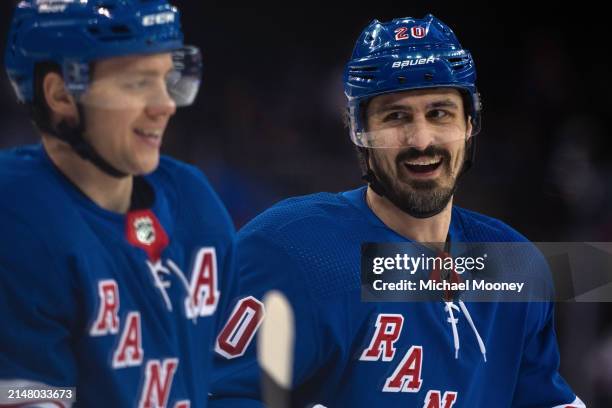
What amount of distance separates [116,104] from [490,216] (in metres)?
0.99

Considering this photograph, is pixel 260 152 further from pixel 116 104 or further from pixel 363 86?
pixel 116 104

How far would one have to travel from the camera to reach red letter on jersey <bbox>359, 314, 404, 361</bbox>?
2.31 meters

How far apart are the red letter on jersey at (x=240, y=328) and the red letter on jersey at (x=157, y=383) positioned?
5.4 inches

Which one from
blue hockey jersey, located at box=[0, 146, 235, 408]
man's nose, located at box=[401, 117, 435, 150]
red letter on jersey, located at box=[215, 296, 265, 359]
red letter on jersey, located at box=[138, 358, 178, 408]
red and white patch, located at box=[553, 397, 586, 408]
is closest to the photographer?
blue hockey jersey, located at box=[0, 146, 235, 408]

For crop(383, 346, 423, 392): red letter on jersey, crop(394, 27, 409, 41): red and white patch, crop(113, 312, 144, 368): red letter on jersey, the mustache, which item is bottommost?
crop(383, 346, 423, 392): red letter on jersey

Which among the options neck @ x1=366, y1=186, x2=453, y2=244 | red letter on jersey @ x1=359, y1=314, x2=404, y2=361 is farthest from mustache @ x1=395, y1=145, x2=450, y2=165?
red letter on jersey @ x1=359, y1=314, x2=404, y2=361

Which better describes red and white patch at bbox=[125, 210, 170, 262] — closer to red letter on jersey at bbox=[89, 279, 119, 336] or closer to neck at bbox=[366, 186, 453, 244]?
red letter on jersey at bbox=[89, 279, 119, 336]

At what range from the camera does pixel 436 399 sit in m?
2.34

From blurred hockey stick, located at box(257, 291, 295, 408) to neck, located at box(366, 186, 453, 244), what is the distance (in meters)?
0.31

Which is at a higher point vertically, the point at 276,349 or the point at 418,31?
the point at 418,31

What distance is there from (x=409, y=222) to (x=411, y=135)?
0.21m

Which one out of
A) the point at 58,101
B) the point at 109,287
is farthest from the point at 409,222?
the point at 58,101

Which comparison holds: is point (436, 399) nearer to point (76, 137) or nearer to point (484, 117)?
point (484, 117)

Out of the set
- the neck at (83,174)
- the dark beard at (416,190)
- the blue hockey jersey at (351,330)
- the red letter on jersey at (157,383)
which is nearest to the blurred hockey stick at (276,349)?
the blue hockey jersey at (351,330)
